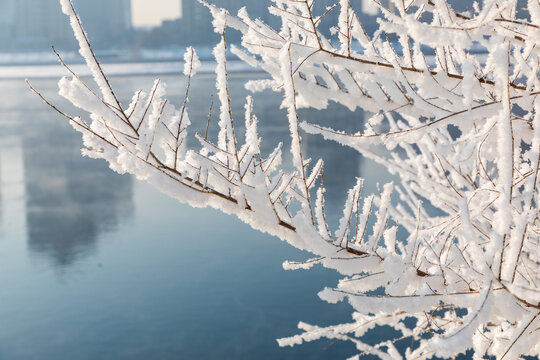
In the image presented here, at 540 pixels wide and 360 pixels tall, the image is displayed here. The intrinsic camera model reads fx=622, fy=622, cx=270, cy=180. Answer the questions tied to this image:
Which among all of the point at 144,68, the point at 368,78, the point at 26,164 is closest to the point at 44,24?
the point at 144,68

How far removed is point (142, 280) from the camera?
671 inches

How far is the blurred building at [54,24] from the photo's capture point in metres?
116

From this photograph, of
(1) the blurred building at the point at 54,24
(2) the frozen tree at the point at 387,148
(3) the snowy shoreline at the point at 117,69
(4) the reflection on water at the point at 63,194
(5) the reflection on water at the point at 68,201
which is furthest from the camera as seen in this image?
(1) the blurred building at the point at 54,24

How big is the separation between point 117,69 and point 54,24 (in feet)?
124

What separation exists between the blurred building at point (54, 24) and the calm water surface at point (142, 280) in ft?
300

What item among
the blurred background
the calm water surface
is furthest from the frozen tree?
the blurred background

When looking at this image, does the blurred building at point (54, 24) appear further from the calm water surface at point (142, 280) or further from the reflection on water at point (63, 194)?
the calm water surface at point (142, 280)

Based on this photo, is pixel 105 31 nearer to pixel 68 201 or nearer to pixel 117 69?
pixel 117 69

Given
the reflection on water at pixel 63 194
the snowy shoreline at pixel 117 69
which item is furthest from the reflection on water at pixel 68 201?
the snowy shoreline at pixel 117 69

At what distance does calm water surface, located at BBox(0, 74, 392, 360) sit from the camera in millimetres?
14305

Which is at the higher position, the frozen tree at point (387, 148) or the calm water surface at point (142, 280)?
the frozen tree at point (387, 148)

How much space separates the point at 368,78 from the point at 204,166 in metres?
0.84

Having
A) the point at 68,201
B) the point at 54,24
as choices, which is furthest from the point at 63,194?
the point at 54,24

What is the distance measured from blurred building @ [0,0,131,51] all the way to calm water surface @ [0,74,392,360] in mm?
91504
